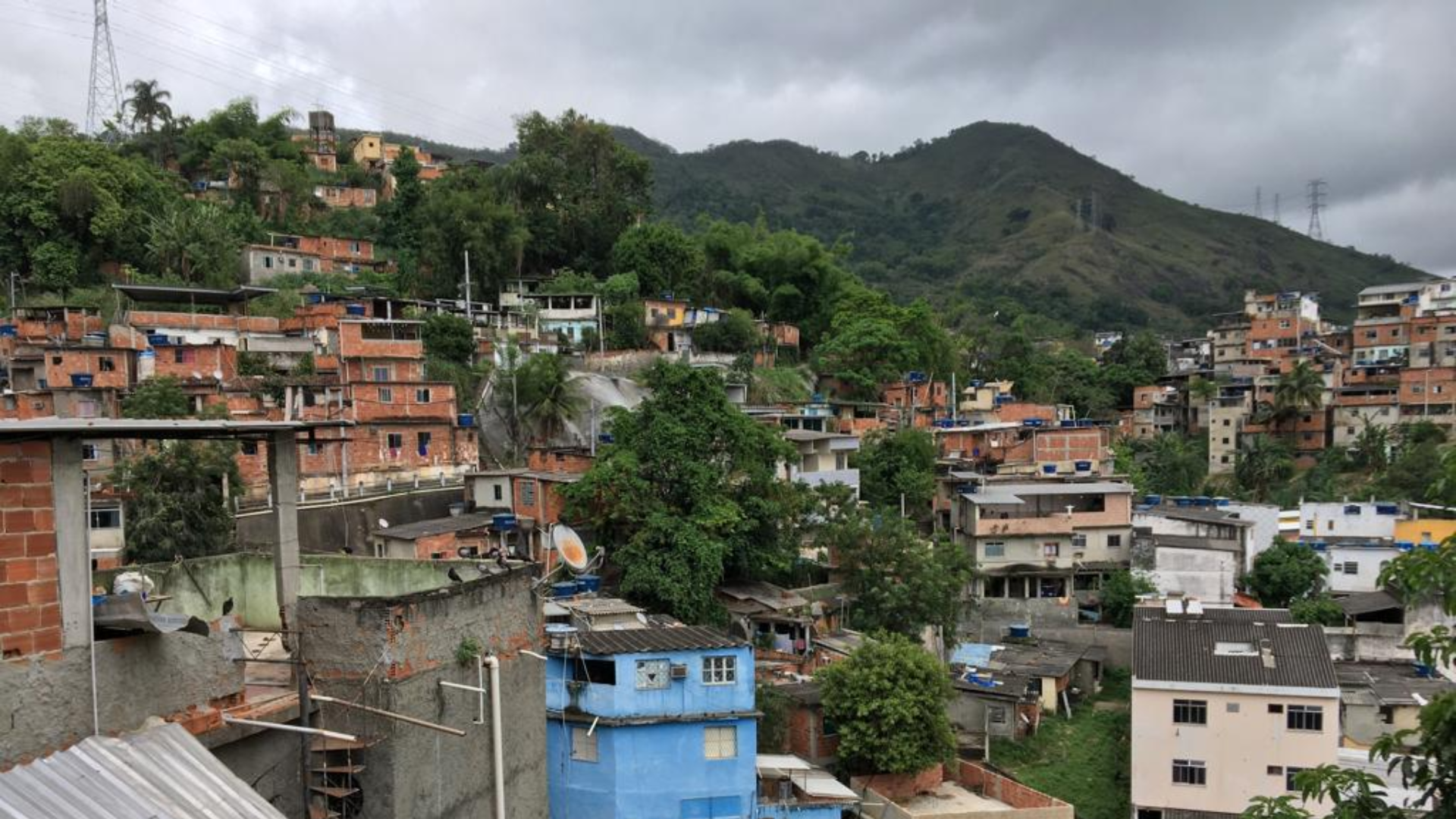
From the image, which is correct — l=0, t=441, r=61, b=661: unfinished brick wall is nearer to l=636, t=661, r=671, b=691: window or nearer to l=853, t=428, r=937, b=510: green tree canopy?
l=636, t=661, r=671, b=691: window

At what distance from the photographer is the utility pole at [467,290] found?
119 ft

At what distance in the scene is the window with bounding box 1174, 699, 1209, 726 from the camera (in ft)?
68.9

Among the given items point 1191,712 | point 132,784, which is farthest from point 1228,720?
point 132,784

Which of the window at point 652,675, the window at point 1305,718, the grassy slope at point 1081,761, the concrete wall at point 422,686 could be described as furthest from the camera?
the grassy slope at point 1081,761

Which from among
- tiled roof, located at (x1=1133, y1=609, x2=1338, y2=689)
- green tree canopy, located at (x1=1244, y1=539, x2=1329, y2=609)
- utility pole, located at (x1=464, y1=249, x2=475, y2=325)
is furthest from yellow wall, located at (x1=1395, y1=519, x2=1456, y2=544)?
utility pole, located at (x1=464, y1=249, x2=475, y2=325)

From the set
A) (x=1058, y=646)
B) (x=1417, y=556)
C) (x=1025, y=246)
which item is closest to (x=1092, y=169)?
(x=1025, y=246)

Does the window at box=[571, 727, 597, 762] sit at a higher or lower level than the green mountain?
lower

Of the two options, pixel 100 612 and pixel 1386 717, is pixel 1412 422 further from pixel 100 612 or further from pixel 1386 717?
pixel 100 612

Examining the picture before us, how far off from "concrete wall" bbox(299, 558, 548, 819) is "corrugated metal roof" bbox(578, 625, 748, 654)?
7.04 meters

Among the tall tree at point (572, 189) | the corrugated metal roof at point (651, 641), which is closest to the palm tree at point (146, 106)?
the tall tree at point (572, 189)

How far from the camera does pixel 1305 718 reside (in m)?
20.3

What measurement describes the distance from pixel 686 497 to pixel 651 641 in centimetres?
713

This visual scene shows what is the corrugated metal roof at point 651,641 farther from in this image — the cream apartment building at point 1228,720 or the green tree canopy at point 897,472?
the green tree canopy at point 897,472

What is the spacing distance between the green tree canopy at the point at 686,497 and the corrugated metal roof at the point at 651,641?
14.0 ft
